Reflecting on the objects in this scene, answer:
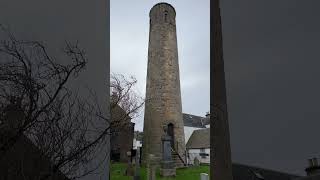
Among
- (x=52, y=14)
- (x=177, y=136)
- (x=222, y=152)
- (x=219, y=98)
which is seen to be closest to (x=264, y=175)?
(x=222, y=152)

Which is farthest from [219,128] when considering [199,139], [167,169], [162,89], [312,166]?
[199,139]

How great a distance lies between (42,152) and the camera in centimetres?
288

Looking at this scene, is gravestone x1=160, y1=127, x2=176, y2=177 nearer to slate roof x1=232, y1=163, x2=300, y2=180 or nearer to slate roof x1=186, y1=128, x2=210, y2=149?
slate roof x1=232, y1=163, x2=300, y2=180

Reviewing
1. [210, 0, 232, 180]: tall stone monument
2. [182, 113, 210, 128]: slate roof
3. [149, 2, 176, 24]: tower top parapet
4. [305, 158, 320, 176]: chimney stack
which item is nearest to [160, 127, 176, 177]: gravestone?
[149, 2, 176, 24]: tower top parapet

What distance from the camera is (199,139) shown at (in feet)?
114

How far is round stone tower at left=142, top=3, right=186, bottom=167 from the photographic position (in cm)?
2111

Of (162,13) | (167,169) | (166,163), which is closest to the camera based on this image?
(167,169)

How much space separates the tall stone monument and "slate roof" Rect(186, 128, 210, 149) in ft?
94.1

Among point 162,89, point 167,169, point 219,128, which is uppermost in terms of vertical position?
point 162,89

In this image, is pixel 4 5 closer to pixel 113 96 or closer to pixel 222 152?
pixel 222 152

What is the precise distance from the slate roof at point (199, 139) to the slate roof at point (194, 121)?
1747 millimetres

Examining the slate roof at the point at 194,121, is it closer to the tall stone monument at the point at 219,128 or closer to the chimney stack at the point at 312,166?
the tall stone monument at the point at 219,128

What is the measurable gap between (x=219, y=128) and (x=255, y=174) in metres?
1.97

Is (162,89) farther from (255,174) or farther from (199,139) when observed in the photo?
(255,174)
